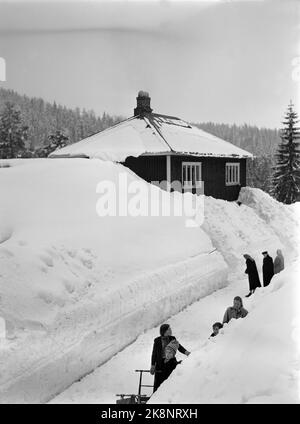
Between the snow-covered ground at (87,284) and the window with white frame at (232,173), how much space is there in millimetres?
8063

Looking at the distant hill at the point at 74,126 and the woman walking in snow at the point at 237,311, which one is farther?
the distant hill at the point at 74,126

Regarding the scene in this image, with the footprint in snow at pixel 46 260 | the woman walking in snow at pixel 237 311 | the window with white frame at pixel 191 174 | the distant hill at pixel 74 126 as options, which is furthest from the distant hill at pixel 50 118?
the woman walking in snow at pixel 237 311

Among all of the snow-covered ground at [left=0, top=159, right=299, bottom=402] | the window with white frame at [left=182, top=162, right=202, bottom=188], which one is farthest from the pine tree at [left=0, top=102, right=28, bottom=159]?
the window with white frame at [left=182, top=162, right=202, bottom=188]

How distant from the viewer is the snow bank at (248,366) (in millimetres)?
4521

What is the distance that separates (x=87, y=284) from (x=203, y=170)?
12064mm

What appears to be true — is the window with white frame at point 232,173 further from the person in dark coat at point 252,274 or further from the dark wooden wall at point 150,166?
the person in dark coat at point 252,274

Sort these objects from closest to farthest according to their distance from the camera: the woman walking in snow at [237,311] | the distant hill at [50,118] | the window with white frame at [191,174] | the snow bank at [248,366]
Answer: the snow bank at [248,366] < the woman walking in snow at [237,311] < the distant hill at [50,118] < the window with white frame at [191,174]

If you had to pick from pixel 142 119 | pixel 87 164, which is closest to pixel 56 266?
pixel 87 164

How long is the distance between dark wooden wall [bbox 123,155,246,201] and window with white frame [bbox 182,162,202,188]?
215mm

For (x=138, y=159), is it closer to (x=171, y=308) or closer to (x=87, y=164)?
(x=87, y=164)

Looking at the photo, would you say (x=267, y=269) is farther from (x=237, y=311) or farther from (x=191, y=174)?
(x=191, y=174)
